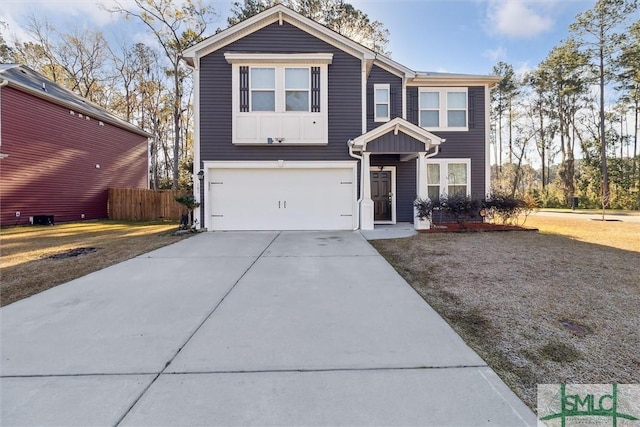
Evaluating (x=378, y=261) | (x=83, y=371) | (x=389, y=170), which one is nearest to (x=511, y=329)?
(x=378, y=261)

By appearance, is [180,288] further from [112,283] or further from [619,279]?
[619,279]

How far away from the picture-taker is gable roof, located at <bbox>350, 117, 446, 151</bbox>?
30.7ft

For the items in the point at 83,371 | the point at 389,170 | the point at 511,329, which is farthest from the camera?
the point at 389,170

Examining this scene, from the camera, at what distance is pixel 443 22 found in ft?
40.1

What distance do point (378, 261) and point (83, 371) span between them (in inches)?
179

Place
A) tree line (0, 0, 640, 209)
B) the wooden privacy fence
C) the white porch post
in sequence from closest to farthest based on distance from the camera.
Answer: the white porch post → the wooden privacy fence → tree line (0, 0, 640, 209)

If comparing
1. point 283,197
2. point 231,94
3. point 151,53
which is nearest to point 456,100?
point 283,197

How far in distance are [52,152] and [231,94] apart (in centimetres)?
→ 1004

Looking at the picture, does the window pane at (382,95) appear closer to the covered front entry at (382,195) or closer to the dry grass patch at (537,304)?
the covered front entry at (382,195)

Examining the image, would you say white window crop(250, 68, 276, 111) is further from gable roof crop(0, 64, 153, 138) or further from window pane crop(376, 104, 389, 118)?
gable roof crop(0, 64, 153, 138)

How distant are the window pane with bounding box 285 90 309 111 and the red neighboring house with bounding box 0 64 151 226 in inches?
438

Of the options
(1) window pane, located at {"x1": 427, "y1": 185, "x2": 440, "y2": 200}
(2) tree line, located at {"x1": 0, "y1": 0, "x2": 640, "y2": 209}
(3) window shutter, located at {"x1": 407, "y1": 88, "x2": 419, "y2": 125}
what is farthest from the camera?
(2) tree line, located at {"x1": 0, "y1": 0, "x2": 640, "y2": 209}

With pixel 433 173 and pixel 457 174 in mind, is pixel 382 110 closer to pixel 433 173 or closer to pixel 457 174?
pixel 433 173
